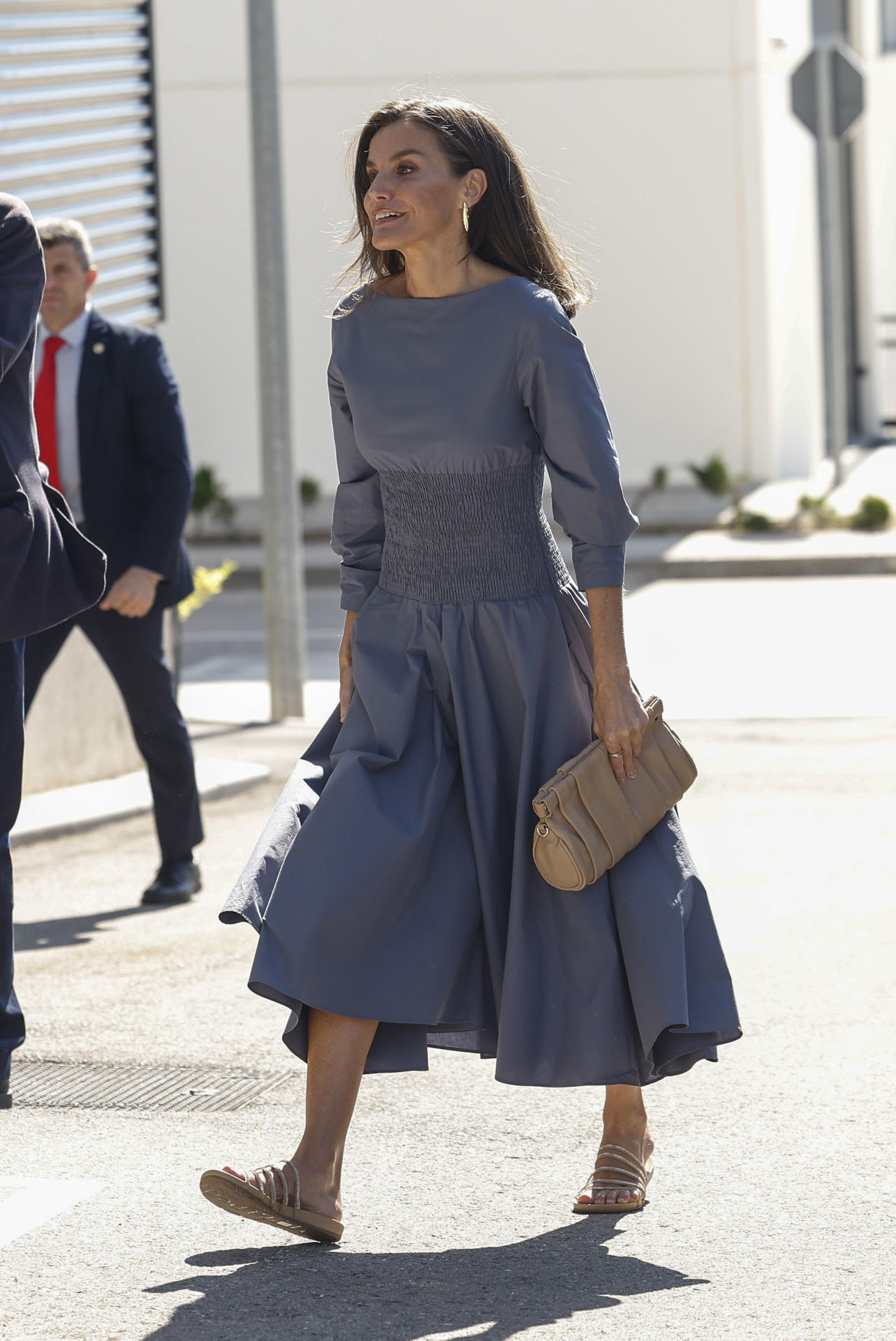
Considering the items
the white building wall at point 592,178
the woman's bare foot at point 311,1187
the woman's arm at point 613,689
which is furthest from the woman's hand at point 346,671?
the white building wall at point 592,178

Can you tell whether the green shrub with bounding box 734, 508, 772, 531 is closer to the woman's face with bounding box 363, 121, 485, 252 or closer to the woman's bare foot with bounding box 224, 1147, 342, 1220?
the woman's face with bounding box 363, 121, 485, 252

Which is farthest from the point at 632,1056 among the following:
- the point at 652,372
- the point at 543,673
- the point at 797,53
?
the point at 797,53

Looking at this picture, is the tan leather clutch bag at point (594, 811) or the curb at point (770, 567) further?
the curb at point (770, 567)

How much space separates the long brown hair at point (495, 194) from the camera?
12.2ft

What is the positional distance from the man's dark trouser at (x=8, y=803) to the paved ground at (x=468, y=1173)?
0.27 m

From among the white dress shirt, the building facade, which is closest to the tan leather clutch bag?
the white dress shirt

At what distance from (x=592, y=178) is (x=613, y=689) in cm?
1512

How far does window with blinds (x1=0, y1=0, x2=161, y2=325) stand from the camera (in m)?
7.88

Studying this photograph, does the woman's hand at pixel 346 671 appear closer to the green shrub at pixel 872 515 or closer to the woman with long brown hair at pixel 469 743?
the woman with long brown hair at pixel 469 743

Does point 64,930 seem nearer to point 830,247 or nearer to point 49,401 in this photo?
point 49,401

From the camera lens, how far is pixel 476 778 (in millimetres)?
3635

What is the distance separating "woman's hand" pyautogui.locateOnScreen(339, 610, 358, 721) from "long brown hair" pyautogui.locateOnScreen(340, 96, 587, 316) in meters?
0.69

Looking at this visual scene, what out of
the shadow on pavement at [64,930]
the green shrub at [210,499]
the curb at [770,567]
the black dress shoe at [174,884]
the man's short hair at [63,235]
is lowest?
the shadow on pavement at [64,930]

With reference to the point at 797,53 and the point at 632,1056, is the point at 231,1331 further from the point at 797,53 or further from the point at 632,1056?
the point at 797,53
